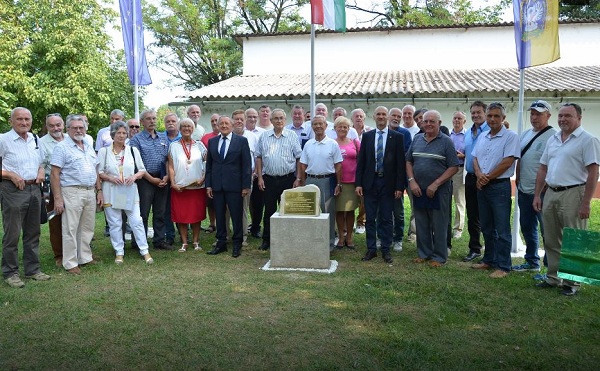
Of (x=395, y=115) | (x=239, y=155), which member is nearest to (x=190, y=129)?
(x=239, y=155)

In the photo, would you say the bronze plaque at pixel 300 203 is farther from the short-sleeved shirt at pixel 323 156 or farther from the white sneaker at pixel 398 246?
the white sneaker at pixel 398 246

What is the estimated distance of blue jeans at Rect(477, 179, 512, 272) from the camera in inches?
238

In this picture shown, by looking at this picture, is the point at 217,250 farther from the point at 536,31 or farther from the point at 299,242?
the point at 536,31

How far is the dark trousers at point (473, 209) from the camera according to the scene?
6703 millimetres

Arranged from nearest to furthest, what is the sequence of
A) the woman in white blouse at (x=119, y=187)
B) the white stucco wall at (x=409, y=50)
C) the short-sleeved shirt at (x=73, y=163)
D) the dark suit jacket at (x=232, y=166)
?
1. the short-sleeved shirt at (x=73, y=163)
2. the woman in white blouse at (x=119, y=187)
3. the dark suit jacket at (x=232, y=166)
4. the white stucco wall at (x=409, y=50)

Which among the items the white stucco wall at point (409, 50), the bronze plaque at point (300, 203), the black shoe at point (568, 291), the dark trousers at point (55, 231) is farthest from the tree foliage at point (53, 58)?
the black shoe at point (568, 291)

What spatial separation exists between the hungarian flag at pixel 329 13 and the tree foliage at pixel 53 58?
15855 mm

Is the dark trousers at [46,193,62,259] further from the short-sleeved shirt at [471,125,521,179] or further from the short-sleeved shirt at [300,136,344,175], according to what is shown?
the short-sleeved shirt at [471,125,521,179]

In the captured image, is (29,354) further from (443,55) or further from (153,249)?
(443,55)

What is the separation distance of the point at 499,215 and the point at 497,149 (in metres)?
0.79

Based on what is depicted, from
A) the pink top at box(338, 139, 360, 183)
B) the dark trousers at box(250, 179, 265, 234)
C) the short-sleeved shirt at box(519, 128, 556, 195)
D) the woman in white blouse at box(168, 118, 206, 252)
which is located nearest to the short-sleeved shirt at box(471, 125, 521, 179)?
the short-sleeved shirt at box(519, 128, 556, 195)

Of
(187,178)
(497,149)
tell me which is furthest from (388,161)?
(187,178)

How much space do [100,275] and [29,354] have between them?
2.23m

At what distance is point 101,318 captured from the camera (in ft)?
15.3
